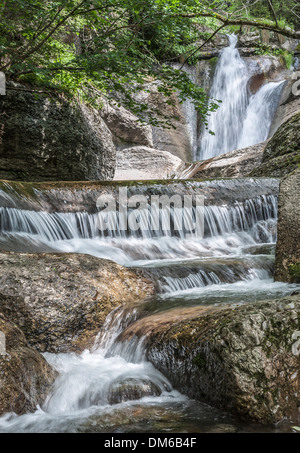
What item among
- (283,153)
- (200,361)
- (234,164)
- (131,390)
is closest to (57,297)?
(131,390)

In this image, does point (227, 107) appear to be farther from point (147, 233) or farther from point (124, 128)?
point (147, 233)

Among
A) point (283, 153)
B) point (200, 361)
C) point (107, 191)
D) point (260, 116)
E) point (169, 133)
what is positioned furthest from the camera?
point (169, 133)

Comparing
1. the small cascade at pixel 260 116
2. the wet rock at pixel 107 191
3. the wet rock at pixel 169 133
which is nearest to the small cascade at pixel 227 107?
the small cascade at pixel 260 116

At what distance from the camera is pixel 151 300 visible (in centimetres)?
426

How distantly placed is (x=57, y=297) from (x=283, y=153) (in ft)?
24.1

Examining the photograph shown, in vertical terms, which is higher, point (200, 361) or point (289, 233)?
point (289, 233)

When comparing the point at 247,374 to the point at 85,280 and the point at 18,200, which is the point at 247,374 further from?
the point at 18,200

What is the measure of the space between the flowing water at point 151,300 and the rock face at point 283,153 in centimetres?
97

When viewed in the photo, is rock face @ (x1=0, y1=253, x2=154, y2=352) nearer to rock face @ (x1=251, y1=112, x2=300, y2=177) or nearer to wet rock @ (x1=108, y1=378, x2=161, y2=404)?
wet rock @ (x1=108, y1=378, x2=161, y2=404)

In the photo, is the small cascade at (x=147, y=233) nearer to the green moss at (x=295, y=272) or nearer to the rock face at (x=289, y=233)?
the rock face at (x=289, y=233)

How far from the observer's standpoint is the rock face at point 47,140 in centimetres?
870

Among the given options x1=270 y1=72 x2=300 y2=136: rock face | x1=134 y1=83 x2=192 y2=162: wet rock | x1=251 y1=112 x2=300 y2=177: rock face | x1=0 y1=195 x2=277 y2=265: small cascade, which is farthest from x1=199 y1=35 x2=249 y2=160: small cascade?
x1=0 y1=195 x2=277 y2=265: small cascade

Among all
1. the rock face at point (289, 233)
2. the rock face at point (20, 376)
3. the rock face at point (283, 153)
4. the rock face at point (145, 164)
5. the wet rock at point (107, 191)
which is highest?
the rock face at point (145, 164)

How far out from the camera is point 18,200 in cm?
642
